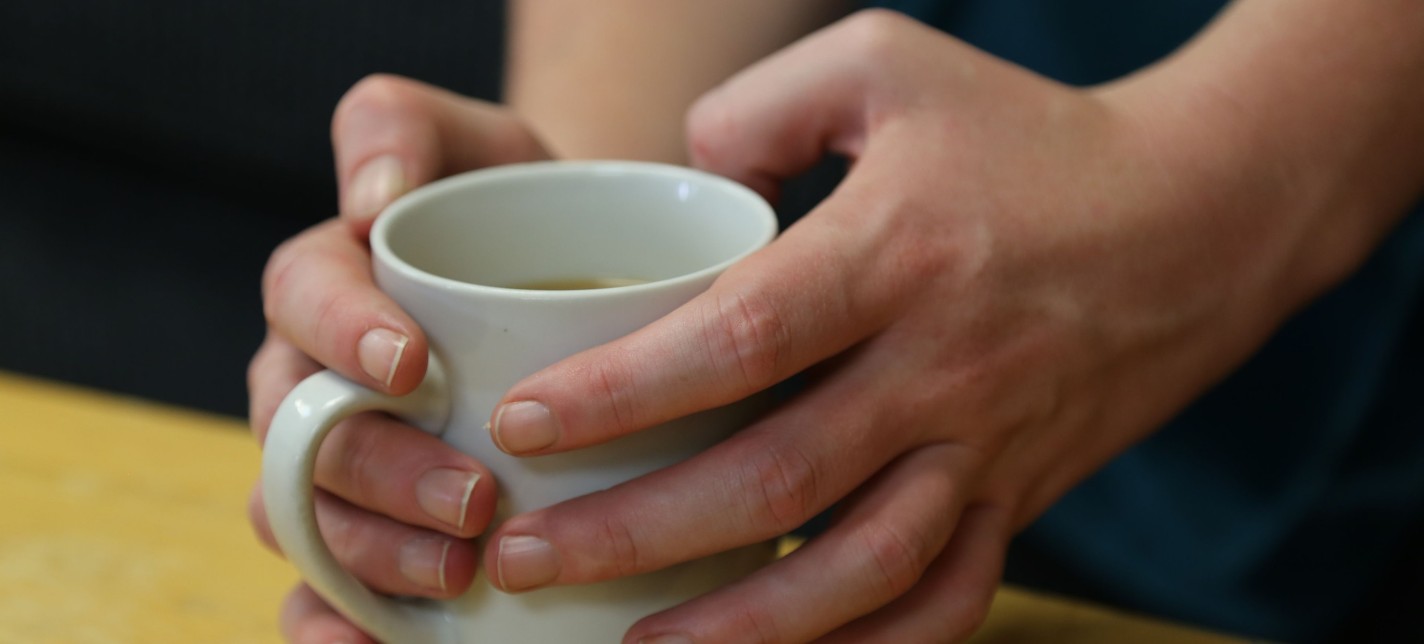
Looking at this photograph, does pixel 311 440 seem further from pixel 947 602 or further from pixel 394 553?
pixel 947 602

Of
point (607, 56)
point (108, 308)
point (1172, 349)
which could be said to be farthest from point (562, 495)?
point (108, 308)

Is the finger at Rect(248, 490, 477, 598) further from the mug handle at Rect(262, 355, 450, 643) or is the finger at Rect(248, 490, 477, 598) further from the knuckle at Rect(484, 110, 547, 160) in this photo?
the knuckle at Rect(484, 110, 547, 160)

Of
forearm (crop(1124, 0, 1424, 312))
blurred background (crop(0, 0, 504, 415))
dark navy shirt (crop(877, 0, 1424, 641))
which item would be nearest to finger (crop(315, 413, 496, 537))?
forearm (crop(1124, 0, 1424, 312))

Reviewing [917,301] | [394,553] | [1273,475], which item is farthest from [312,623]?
[1273,475]

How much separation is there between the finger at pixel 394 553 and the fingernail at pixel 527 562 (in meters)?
0.03

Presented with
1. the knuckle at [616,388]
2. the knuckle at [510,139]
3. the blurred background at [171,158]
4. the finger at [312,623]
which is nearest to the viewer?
the knuckle at [616,388]

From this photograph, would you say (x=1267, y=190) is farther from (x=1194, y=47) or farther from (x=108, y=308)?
(x=108, y=308)

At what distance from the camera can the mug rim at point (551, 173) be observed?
434 millimetres

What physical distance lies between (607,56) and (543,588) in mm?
562

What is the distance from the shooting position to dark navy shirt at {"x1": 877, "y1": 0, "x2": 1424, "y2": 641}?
2.94 ft

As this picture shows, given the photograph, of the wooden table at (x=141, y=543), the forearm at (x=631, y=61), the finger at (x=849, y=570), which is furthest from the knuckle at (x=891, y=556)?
the forearm at (x=631, y=61)

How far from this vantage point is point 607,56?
94 cm

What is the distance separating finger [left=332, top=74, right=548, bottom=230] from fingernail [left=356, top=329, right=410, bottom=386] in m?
0.15

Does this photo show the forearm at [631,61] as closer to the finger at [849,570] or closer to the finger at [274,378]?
the finger at [274,378]
